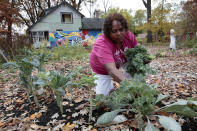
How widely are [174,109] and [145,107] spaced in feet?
1.11

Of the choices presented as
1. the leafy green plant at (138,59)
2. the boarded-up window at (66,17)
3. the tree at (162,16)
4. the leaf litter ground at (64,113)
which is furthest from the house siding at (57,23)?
the leafy green plant at (138,59)

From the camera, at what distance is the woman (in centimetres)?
165

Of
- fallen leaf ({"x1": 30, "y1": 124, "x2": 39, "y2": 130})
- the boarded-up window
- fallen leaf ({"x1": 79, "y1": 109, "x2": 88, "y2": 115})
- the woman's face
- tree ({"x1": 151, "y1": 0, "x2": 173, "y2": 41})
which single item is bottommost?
fallen leaf ({"x1": 30, "y1": 124, "x2": 39, "y2": 130})

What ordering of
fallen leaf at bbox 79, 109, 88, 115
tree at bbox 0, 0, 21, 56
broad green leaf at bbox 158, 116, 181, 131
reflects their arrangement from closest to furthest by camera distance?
broad green leaf at bbox 158, 116, 181, 131, fallen leaf at bbox 79, 109, 88, 115, tree at bbox 0, 0, 21, 56

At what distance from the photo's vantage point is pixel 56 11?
16.4m

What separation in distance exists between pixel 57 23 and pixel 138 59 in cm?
1667

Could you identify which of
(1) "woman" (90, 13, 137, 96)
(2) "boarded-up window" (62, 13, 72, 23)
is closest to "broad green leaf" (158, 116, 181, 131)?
(1) "woman" (90, 13, 137, 96)

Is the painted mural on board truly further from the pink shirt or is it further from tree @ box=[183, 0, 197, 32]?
the pink shirt

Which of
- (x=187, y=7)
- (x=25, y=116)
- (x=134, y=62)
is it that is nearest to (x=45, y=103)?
(x=25, y=116)

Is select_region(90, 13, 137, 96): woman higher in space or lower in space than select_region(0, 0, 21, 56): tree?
lower

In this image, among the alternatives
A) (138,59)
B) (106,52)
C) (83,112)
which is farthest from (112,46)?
(83,112)

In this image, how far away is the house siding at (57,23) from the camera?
1606 cm

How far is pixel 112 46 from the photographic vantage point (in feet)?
6.22

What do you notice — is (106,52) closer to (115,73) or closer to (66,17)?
(115,73)
